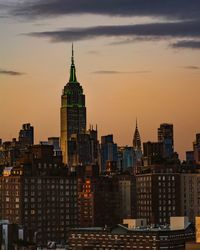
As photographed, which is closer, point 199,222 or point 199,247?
point 199,247

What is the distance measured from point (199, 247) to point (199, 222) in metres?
11.6

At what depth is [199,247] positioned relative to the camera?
583ft

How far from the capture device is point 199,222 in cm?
18900
